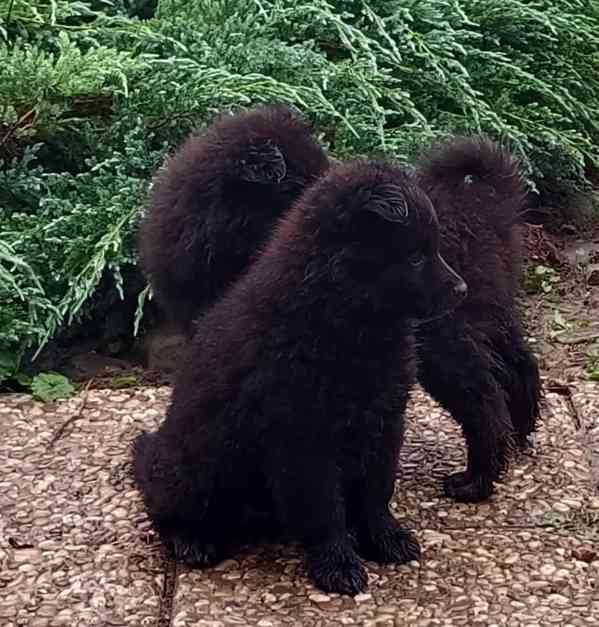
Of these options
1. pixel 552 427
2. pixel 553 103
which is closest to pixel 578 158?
pixel 553 103

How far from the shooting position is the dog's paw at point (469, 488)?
163 inches

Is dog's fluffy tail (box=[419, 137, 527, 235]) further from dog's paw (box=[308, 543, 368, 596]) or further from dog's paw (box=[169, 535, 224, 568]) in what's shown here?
dog's paw (box=[169, 535, 224, 568])

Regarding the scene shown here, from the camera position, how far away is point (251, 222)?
12.9 ft

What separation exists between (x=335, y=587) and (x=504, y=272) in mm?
1100

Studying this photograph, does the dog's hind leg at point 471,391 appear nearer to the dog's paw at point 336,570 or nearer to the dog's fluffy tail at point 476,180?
the dog's fluffy tail at point 476,180

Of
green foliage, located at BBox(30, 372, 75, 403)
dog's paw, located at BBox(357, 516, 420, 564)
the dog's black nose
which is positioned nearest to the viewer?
the dog's black nose

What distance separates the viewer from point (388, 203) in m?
3.31

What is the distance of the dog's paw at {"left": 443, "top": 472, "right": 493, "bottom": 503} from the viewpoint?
4.13m

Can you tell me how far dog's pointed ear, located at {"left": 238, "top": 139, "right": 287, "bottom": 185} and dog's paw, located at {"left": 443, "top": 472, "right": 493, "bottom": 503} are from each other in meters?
1.08

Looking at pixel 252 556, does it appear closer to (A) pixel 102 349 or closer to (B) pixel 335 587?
(B) pixel 335 587

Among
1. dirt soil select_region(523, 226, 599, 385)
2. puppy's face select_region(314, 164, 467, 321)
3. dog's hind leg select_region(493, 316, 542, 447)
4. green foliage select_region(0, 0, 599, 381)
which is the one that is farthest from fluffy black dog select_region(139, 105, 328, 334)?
dirt soil select_region(523, 226, 599, 385)

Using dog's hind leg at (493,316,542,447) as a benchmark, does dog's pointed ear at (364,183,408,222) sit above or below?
above

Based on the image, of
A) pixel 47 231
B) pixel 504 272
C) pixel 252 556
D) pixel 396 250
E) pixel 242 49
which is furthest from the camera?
pixel 242 49

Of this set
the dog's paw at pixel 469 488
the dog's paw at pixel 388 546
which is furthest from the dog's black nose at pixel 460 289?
the dog's paw at pixel 469 488
